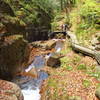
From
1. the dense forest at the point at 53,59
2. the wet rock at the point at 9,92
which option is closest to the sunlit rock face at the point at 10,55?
the dense forest at the point at 53,59

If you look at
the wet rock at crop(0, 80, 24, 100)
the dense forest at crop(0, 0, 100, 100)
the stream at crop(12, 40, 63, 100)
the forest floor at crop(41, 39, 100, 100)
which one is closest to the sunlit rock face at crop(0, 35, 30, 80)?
the dense forest at crop(0, 0, 100, 100)

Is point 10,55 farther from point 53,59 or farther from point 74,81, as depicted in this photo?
point 74,81

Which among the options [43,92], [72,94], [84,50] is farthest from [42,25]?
[72,94]

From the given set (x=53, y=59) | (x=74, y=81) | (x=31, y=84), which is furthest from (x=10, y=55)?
(x=74, y=81)

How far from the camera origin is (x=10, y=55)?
12.7 metres

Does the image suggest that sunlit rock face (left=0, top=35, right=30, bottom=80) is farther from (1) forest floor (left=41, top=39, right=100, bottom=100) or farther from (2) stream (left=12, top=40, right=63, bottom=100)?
(1) forest floor (left=41, top=39, right=100, bottom=100)

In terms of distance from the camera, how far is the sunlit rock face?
12.0 m

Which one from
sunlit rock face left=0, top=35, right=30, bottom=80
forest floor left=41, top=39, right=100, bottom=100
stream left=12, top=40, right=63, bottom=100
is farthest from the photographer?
sunlit rock face left=0, top=35, right=30, bottom=80

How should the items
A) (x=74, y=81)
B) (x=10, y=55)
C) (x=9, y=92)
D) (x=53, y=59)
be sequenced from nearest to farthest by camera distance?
(x=9, y=92), (x=74, y=81), (x=10, y=55), (x=53, y=59)

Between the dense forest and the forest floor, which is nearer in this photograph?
the forest floor

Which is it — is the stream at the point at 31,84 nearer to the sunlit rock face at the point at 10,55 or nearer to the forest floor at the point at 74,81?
the forest floor at the point at 74,81

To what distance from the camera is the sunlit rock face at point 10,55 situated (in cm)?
1203

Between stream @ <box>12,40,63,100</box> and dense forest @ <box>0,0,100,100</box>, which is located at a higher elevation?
dense forest @ <box>0,0,100,100</box>

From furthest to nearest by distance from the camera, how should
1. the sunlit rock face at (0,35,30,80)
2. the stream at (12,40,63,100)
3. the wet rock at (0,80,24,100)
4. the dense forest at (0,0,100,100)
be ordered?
the sunlit rock face at (0,35,30,80)
the stream at (12,40,63,100)
the dense forest at (0,0,100,100)
the wet rock at (0,80,24,100)
